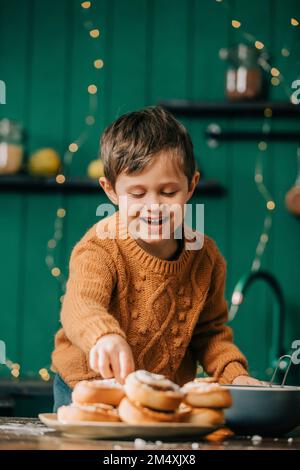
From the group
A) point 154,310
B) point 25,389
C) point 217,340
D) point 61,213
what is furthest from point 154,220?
point 61,213

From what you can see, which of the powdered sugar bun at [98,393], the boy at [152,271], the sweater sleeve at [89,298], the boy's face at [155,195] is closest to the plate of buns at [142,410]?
the powdered sugar bun at [98,393]

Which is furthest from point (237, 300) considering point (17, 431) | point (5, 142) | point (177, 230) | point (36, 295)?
point (17, 431)

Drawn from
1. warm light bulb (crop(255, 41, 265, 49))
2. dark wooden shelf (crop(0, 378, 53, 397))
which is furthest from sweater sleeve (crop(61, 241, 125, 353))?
warm light bulb (crop(255, 41, 265, 49))

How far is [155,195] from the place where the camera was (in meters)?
1.38

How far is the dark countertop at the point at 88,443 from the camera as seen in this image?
35.5 inches

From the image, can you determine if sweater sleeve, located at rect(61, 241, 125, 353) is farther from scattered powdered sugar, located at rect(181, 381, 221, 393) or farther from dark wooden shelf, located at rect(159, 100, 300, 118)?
dark wooden shelf, located at rect(159, 100, 300, 118)

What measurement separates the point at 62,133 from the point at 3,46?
405 millimetres

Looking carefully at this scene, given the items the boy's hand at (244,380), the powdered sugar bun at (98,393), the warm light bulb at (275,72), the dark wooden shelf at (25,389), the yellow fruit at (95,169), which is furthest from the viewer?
the warm light bulb at (275,72)

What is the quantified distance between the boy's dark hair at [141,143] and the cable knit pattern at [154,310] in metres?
0.13

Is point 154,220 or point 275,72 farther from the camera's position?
point 275,72

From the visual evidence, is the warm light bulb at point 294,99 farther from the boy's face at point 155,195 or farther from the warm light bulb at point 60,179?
the boy's face at point 155,195

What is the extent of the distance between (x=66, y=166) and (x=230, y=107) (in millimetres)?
648

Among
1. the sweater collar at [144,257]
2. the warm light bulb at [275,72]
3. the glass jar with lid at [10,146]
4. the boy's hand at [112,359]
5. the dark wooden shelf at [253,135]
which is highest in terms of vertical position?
the warm light bulb at [275,72]

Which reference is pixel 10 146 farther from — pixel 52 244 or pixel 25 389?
pixel 25 389
